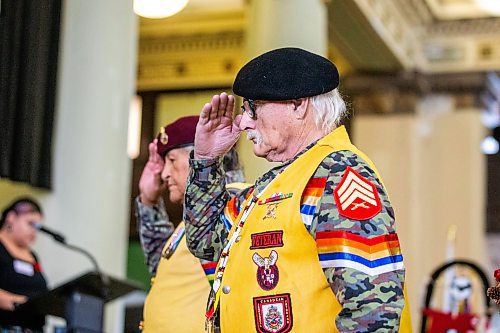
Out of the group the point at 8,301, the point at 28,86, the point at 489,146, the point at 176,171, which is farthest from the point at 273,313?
the point at 489,146

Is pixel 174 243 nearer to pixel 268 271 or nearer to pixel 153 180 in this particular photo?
pixel 153 180

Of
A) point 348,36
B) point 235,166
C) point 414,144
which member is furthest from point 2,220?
point 414,144

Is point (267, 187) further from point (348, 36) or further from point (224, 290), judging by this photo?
point (348, 36)

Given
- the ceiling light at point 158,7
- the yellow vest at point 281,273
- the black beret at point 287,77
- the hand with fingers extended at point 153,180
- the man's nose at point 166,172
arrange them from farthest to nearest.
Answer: the ceiling light at point 158,7, the hand with fingers extended at point 153,180, the man's nose at point 166,172, the black beret at point 287,77, the yellow vest at point 281,273

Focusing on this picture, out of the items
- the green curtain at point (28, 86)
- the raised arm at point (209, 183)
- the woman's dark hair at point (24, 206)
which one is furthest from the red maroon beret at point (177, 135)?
the woman's dark hair at point (24, 206)

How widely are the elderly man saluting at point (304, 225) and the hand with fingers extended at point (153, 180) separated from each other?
96 centimetres

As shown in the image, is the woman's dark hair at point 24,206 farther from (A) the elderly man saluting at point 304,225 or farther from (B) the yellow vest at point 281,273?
(B) the yellow vest at point 281,273

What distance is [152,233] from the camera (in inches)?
141

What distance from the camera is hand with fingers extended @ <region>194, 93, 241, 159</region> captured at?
252 cm

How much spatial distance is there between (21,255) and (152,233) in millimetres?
1919

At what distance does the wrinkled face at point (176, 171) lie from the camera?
10.9 feet

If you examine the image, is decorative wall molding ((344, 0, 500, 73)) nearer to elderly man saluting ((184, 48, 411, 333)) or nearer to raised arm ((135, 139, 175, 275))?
raised arm ((135, 139, 175, 275))

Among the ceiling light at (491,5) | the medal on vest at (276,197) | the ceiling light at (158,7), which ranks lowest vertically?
the medal on vest at (276,197)

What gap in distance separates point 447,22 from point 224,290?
927cm
